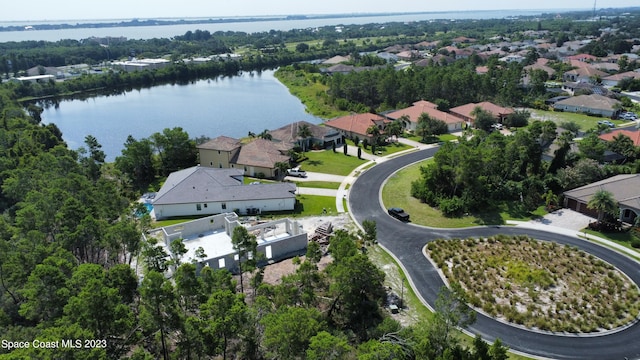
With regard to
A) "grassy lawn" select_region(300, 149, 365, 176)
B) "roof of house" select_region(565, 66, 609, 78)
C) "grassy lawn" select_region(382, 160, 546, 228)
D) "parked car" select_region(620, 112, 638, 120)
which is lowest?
"grassy lawn" select_region(382, 160, 546, 228)

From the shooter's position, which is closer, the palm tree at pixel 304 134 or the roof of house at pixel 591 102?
the palm tree at pixel 304 134

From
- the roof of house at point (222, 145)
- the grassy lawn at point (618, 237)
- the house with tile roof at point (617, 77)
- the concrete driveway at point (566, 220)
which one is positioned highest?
the house with tile roof at point (617, 77)

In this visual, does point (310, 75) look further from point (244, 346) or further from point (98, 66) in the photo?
point (244, 346)

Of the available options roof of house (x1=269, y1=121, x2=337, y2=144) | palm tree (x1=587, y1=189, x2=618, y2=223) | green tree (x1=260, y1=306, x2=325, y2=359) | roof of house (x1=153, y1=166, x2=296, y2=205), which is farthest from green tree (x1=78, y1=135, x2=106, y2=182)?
palm tree (x1=587, y1=189, x2=618, y2=223)

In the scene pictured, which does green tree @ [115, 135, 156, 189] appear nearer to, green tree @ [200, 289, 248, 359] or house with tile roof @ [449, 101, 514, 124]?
green tree @ [200, 289, 248, 359]

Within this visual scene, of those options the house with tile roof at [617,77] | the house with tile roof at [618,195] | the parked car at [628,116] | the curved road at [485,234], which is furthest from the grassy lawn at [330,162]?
the house with tile roof at [617,77]

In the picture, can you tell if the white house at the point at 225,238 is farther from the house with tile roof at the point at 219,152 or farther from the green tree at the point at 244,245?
the house with tile roof at the point at 219,152

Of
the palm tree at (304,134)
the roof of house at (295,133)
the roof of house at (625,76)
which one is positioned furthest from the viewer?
the roof of house at (625,76)
